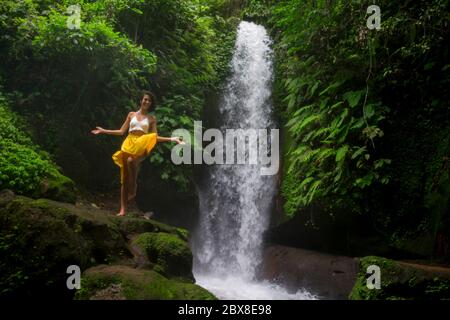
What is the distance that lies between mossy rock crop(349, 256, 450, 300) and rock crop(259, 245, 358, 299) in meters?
2.62

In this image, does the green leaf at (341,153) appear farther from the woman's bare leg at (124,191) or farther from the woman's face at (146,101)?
the woman's bare leg at (124,191)

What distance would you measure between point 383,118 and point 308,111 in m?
Answer: 1.90

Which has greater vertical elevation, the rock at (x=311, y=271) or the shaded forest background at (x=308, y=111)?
the shaded forest background at (x=308, y=111)

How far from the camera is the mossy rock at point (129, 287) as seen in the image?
3584mm

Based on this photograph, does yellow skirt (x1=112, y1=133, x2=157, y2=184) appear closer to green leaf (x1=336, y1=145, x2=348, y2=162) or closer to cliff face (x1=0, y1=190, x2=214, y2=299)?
cliff face (x1=0, y1=190, x2=214, y2=299)

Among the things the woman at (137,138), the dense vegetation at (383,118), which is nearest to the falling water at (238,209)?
the dense vegetation at (383,118)

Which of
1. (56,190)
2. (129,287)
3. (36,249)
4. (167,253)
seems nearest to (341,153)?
(167,253)

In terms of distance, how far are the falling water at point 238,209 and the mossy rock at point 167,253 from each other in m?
2.21

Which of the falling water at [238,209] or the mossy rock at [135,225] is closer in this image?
the mossy rock at [135,225]

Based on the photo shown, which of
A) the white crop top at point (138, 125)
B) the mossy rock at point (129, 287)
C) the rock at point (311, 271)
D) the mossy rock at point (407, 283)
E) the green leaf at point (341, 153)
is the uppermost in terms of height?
the white crop top at point (138, 125)

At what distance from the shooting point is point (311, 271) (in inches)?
317

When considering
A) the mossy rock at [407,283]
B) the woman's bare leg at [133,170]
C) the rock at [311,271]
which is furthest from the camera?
the rock at [311,271]

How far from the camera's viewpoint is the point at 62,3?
8.03 metres

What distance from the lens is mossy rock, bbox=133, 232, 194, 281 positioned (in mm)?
5277
